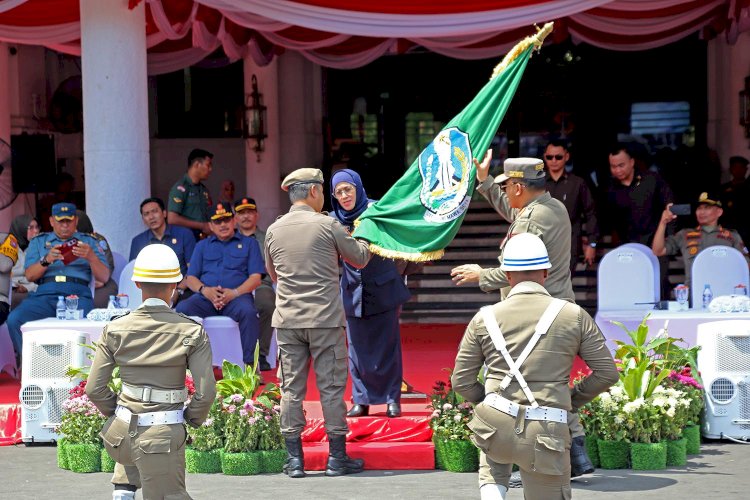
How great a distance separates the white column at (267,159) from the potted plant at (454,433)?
9.83m

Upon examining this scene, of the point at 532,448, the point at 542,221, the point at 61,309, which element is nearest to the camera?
the point at 532,448

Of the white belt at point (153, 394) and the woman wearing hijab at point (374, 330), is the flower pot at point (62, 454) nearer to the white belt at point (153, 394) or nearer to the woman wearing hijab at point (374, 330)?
the woman wearing hijab at point (374, 330)

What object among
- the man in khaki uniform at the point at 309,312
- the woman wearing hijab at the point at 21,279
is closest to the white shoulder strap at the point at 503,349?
the man in khaki uniform at the point at 309,312

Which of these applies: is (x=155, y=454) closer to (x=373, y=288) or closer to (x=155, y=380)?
(x=155, y=380)

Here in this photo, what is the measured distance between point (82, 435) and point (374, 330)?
2.01 meters

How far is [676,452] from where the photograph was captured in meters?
7.75

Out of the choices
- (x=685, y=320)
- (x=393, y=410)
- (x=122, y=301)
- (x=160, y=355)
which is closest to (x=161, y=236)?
(x=122, y=301)

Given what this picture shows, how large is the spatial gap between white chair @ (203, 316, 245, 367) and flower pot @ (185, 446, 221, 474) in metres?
2.11

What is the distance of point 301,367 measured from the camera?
7.60 metres

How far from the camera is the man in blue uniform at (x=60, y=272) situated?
10102mm

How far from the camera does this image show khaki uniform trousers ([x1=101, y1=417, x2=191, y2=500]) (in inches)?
211

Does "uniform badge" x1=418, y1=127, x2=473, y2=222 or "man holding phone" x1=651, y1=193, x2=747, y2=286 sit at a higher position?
"uniform badge" x1=418, y1=127, x2=473, y2=222

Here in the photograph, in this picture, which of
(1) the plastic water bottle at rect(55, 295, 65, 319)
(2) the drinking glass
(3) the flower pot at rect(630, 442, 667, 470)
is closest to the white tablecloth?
(3) the flower pot at rect(630, 442, 667, 470)

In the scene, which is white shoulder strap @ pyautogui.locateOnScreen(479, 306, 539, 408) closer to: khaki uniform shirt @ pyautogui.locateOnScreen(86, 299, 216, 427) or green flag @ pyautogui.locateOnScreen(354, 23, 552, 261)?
khaki uniform shirt @ pyautogui.locateOnScreen(86, 299, 216, 427)
